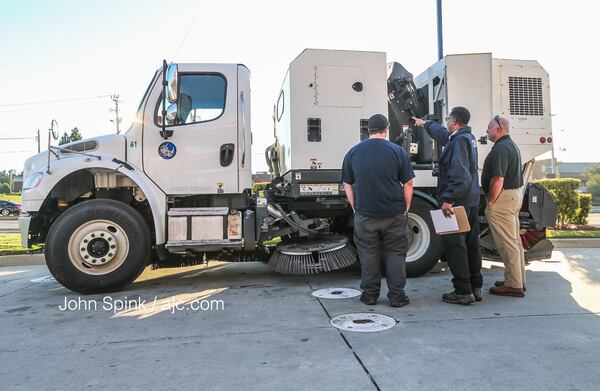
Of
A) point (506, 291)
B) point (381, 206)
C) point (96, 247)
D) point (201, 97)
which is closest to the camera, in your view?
point (381, 206)

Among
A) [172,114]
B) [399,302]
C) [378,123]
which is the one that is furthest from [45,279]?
[378,123]

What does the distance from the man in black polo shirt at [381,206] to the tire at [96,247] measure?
2.52m

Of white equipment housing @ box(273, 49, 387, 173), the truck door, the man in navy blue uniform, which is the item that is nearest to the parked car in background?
the truck door

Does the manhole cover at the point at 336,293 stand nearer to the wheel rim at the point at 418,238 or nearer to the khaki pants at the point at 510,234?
the wheel rim at the point at 418,238

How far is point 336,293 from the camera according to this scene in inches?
183

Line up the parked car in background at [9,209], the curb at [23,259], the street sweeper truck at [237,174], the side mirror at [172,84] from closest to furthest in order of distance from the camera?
1. the side mirror at [172,84]
2. the street sweeper truck at [237,174]
3. the curb at [23,259]
4. the parked car in background at [9,209]

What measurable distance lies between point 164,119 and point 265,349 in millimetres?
3140

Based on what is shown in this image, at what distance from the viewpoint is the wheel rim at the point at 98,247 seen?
4777mm

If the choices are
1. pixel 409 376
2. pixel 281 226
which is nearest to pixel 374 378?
pixel 409 376

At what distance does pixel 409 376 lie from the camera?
245cm

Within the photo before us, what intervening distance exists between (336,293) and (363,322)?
3.82 ft

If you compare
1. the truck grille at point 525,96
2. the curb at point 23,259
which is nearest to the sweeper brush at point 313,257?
the truck grille at point 525,96

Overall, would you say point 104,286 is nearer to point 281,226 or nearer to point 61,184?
point 61,184

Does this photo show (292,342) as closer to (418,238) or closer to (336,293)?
(336,293)
